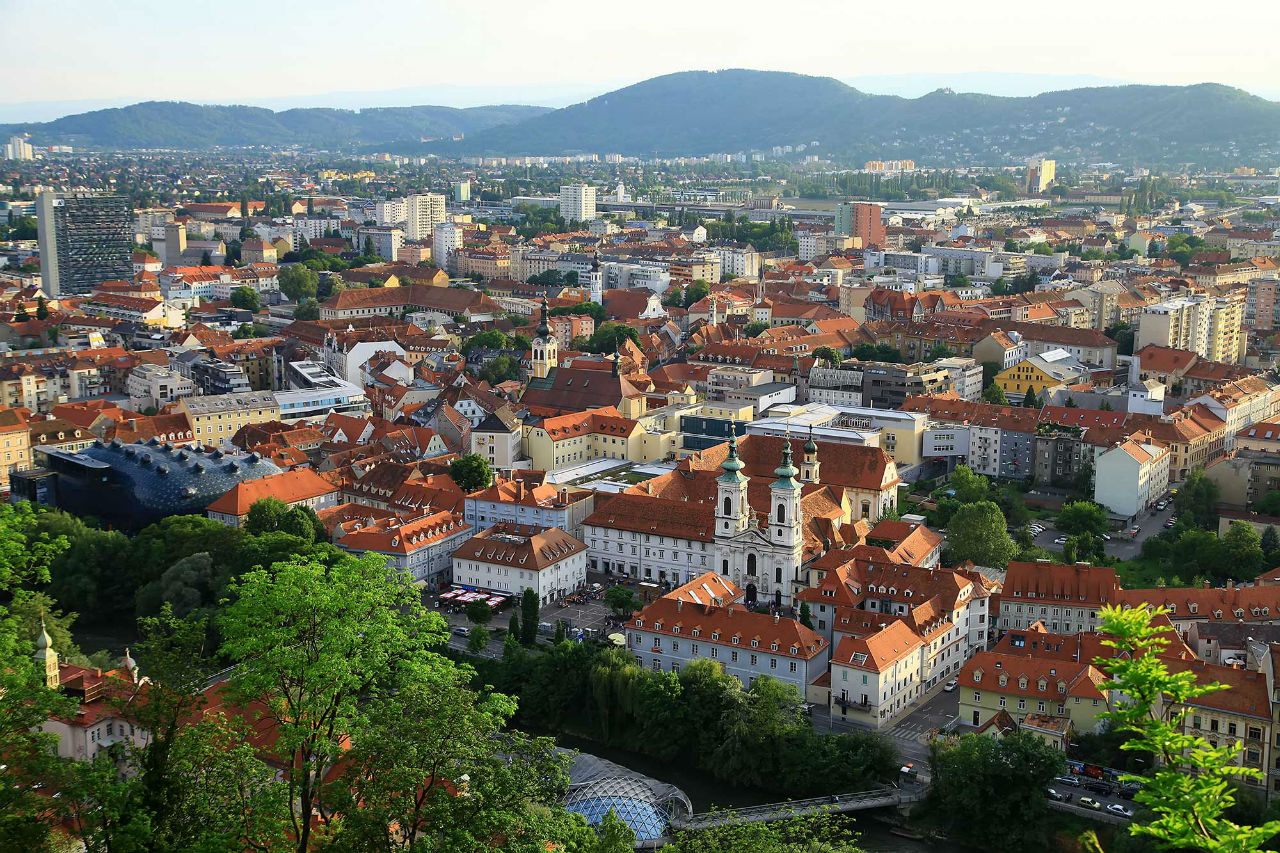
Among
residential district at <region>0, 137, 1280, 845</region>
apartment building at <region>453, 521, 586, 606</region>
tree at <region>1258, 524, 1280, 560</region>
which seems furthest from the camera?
tree at <region>1258, 524, 1280, 560</region>

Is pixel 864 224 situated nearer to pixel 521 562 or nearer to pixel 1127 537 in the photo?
pixel 1127 537

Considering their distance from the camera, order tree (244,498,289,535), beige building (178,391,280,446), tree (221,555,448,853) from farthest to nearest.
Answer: beige building (178,391,280,446), tree (244,498,289,535), tree (221,555,448,853)

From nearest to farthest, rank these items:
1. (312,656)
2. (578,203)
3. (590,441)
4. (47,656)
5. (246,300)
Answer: (312,656) < (47,656) < (590,441) < (246,300) < (578,203)

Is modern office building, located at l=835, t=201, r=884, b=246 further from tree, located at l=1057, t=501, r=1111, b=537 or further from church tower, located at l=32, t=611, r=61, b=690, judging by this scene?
church tower, located at l=32, t=611, r=61, b=690

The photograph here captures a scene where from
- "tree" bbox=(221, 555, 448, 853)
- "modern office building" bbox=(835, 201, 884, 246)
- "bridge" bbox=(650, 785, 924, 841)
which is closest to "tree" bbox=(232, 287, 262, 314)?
"modern office building" bbox=(835, 201, 884, 246)

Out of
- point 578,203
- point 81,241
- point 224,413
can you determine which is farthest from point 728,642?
point 578,203

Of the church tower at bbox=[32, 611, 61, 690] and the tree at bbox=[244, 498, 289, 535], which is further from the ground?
the church tower at bbox=[32, 611, 61, 690]

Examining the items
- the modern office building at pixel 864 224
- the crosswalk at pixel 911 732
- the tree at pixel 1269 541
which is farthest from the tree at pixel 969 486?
the modern office building at pixel 864 224
